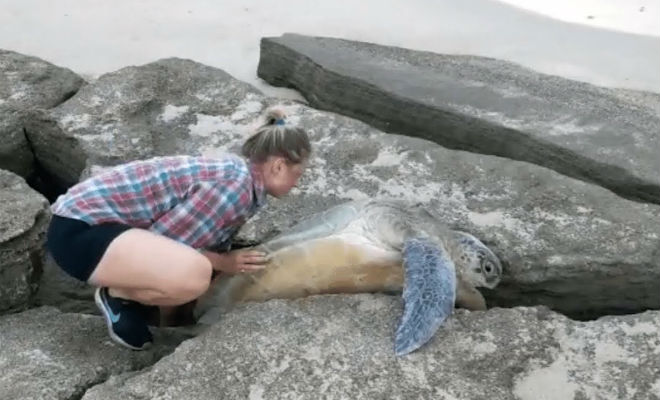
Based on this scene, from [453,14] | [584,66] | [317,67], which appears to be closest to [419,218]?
[317,67]

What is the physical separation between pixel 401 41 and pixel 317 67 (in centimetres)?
105

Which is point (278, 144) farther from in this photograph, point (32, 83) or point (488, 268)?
point (32, 83)

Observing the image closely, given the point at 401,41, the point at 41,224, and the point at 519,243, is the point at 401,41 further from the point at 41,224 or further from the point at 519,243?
the point at 41,224

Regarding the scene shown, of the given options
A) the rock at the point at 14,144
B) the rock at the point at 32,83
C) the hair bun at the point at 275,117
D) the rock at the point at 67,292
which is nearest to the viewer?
the hair bun at the point at 275,117

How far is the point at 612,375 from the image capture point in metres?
1.88

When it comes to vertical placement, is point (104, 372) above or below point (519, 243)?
below

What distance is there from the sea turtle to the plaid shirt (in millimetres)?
227

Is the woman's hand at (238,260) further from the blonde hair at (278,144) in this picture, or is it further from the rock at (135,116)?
the rock at (135,116)

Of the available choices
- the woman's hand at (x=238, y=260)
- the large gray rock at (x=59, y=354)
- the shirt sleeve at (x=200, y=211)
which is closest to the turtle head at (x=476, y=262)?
the woman's hand at (x=238, y=260)

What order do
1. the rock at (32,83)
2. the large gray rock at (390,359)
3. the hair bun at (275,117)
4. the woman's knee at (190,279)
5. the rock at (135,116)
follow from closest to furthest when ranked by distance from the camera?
the large gray rock at (390,359) < the woman's knee at (190,279) < the hair bun at (275,117) < the rock at (135,116) < the rock at (32,83)

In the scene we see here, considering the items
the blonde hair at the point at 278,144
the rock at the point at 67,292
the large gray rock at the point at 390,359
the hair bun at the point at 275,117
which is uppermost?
the hair bun at the point at 275,117

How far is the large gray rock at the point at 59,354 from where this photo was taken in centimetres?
190

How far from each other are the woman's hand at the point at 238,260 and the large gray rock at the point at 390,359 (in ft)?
0.40

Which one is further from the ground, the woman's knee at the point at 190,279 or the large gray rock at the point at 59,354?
the woman's knee at the point at 190,279
